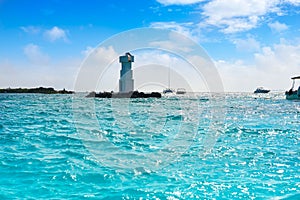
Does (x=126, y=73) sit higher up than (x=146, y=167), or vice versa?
(x=126, y=73)

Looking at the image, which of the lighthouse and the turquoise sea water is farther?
the lighthouse

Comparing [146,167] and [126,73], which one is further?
[126,73]

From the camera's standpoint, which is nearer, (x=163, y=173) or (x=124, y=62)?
(x=163, y=173)

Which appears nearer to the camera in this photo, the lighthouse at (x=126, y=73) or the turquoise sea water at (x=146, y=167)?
the turquoise sea water at (x=146, y=167)

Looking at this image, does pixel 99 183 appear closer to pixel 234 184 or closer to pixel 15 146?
pixel 234 184

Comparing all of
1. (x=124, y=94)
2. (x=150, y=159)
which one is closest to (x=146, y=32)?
(x=150, y=159)

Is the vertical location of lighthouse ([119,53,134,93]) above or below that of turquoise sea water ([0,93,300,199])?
above

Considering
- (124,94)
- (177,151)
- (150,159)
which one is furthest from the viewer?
(124,94)

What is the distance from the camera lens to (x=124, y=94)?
191 ft

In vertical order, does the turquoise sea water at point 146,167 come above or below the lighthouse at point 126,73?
below

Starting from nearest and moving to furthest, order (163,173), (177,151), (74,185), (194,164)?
(74,185), (163,173), (194,164), (177,151)

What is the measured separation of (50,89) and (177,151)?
154151mm

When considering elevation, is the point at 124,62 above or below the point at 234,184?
above

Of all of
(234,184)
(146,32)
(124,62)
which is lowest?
(234,184)
